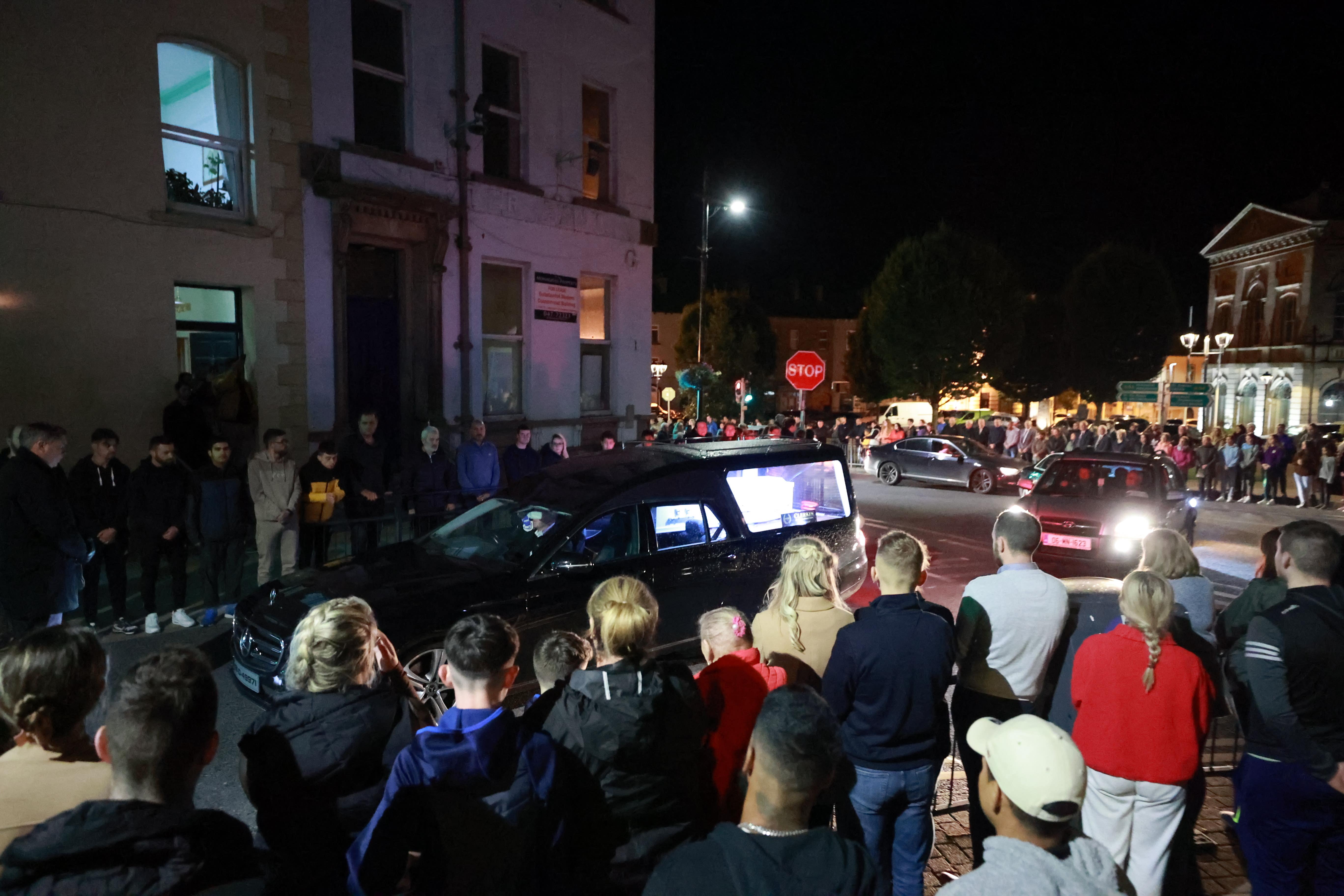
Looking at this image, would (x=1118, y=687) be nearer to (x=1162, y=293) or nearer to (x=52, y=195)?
(x=52, y=195)

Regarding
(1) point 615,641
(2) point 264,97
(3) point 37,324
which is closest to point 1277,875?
(1) point 615,641

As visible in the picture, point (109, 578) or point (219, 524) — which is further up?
point (219, 524)

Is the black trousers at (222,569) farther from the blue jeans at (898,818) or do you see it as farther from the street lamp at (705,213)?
the street lamp at (705,213)

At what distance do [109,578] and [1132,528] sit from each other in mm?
10794

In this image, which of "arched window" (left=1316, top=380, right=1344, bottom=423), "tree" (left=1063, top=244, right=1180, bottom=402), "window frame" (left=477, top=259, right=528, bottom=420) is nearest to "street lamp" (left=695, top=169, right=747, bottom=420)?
"window frame" (left=477, top=259, right=528, bottom=420)

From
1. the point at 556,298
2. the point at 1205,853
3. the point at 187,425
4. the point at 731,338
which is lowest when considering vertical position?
the point at 1205,853

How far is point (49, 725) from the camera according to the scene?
2.36 m

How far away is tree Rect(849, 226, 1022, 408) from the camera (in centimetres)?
3969

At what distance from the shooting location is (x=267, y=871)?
2.05 m

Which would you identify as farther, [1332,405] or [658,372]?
[1332,405]

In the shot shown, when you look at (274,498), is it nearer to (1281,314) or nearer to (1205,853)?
(1205,853)

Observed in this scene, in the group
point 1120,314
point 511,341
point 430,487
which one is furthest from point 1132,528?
point 1120,314

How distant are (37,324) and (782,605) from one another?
9116 millimetres

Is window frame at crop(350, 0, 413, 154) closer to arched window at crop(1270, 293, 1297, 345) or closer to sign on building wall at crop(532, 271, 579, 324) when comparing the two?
sign on building wall at crop(532, 271, 579, 324)
